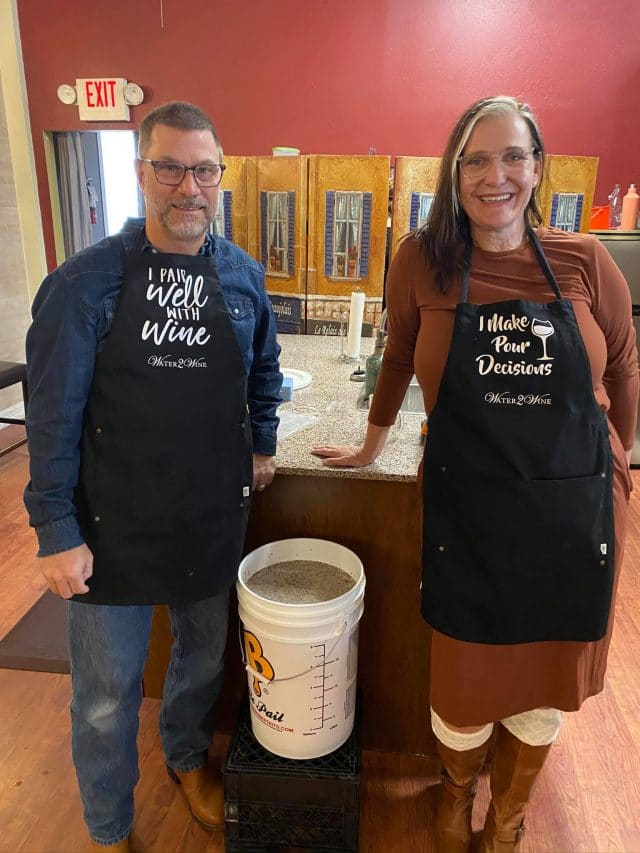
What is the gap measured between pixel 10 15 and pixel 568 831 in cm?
530

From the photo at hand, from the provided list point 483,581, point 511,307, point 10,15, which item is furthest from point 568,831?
point 10,15

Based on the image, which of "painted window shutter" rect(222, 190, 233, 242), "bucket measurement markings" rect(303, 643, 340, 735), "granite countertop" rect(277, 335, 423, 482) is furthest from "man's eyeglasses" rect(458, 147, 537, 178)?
"painted window shutter" rect(222, 190, 233, 242)

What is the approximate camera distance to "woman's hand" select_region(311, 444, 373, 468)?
4.94 ft

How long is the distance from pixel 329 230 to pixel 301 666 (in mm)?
2664

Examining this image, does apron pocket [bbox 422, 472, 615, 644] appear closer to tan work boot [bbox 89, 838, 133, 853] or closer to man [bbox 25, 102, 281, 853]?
man [bbox 25, 102, 281, 853]

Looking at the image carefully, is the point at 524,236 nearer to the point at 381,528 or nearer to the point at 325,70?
the point at 381,528

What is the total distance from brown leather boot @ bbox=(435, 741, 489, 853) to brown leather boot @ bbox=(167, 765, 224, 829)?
0.53 meters

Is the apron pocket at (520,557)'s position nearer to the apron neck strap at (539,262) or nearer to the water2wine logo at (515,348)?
the water2wine logo at (515,348)

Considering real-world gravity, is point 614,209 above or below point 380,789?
above

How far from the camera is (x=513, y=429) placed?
113 cm

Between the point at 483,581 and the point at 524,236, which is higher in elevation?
the point at 524,236

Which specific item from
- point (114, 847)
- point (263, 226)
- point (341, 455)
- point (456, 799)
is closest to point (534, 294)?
point (341, 455)

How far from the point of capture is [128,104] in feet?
14.0

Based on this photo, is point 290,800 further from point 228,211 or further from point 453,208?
point 228,211
